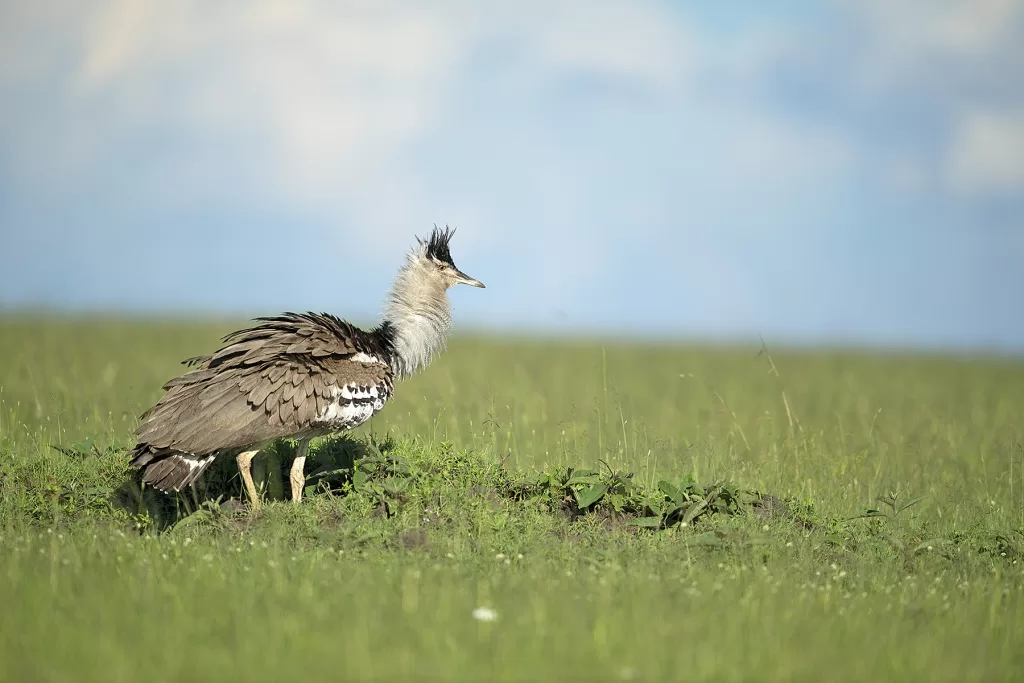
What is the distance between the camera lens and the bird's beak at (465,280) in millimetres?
9578

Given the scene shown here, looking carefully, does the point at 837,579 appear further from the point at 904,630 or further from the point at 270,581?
the point at 270,581

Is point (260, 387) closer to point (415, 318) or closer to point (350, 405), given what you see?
point (350, 405)

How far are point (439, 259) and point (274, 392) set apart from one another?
2.31 metres

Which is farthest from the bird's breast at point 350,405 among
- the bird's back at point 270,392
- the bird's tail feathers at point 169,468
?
the bird's tail feathers at point 169,468

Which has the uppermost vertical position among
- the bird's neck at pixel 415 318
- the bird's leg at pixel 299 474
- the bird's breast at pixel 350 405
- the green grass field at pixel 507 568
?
the bird's neck at pixel 415 318

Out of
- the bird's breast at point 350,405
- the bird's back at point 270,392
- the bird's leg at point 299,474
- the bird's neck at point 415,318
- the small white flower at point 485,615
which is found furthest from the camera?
the bird's neck at point 415,318

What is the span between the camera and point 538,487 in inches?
330

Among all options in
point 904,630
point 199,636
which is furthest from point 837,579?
point 199,636

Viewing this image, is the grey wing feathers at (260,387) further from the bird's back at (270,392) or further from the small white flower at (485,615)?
the small white flower at (485,615)

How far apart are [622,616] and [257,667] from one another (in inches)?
80.4

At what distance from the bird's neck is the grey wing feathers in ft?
1.52

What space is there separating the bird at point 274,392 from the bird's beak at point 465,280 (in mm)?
677

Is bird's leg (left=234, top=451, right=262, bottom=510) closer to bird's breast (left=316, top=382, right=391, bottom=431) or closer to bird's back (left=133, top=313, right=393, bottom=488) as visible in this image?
bird's back (left=133, top=313, right=393, bottom=488)

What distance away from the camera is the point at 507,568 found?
6.95 metres
